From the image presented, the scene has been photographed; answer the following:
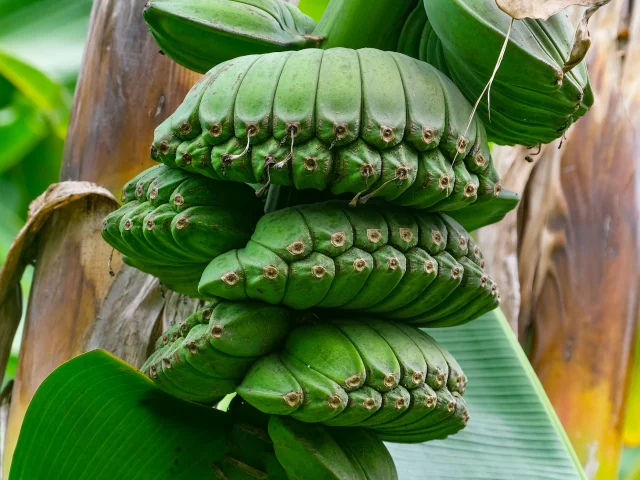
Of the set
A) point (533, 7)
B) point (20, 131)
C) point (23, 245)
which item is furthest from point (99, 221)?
point (20, 131)

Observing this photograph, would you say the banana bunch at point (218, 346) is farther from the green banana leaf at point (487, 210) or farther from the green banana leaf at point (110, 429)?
the green banana leaf at point (487, 210)

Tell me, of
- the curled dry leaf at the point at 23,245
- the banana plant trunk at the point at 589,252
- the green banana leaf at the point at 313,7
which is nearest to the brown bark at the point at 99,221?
the curled dry leaf at the point at 23,245

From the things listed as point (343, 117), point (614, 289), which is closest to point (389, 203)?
point (343, 117)

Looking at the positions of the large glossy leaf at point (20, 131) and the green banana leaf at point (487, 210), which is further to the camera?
the large glossy leaf at point (20, 131)

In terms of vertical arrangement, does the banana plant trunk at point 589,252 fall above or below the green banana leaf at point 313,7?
below

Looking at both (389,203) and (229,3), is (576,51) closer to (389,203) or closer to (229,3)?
(389,203)

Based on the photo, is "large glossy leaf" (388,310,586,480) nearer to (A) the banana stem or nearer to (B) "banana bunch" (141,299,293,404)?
(B) "banana bunch" (141,299,293,404)

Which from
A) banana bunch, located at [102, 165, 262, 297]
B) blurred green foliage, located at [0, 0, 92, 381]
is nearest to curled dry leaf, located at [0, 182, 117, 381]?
banana bunch, located at [102, 165, 262, 297]
